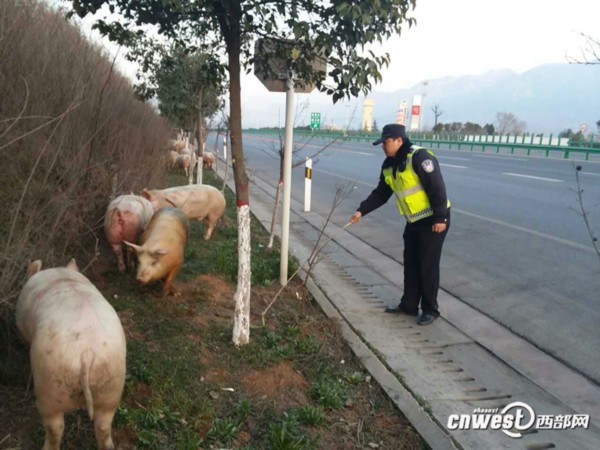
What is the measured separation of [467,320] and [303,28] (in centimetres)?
341

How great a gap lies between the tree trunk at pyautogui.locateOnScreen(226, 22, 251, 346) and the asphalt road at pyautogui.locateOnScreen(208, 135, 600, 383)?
2.38m

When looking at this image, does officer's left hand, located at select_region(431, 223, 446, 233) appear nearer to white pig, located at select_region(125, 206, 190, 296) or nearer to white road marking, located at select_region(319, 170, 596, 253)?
white pig, located at select_region(125, 206, 190, 296)

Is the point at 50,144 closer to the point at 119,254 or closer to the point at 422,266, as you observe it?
the point at 119,254

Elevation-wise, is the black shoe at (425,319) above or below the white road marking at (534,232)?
below

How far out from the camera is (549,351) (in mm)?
4461

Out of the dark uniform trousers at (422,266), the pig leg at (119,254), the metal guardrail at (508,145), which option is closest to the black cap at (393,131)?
the dark uniform trousers at (422,266)

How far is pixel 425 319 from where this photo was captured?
195 inches

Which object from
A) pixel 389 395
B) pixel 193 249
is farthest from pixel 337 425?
pixel 193 249

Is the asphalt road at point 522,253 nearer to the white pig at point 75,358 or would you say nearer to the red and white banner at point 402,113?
the white pig at point 75,358

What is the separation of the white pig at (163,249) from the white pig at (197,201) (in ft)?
5.16

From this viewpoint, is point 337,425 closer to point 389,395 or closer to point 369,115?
point 389,395

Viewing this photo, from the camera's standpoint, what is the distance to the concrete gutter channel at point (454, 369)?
3.22 m

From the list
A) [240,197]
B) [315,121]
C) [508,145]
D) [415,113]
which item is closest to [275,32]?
[240,197]

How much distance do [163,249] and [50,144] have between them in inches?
52.5
